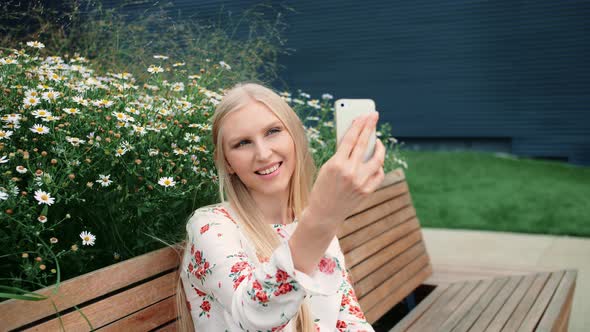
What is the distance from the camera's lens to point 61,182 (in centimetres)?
174

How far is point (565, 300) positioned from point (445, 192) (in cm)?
654

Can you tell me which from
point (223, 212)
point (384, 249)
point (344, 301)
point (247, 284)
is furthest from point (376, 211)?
point (247, 284)

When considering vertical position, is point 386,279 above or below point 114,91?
below

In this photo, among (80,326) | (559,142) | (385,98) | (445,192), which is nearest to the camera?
(80,326)

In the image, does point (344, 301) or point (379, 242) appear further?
point (379, 242)

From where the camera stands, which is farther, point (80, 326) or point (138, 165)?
point (138, 165)

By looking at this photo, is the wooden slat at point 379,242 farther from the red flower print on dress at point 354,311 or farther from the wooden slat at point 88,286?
the wooden slat at point 88,286

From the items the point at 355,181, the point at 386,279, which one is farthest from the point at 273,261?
the point at 386,279

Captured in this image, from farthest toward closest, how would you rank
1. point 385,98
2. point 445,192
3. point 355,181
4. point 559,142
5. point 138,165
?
point 385,98
point 559,142
point 445,192
point 138,165
point 355,181

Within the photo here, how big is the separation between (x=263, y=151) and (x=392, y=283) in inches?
66.1

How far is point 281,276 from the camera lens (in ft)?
4.12

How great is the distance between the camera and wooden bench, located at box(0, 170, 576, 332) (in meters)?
1.57

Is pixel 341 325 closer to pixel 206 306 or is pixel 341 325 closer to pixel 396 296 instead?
pixel 206 306

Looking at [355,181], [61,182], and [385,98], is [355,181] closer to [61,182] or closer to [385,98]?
[61,182]
